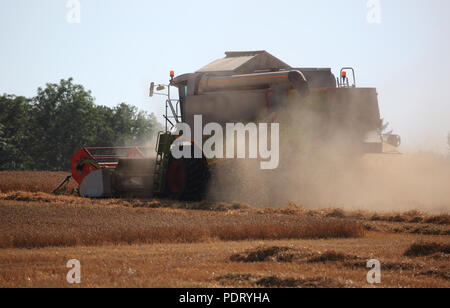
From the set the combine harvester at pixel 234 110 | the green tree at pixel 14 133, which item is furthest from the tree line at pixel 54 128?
the combine harvester at pixel 234 110

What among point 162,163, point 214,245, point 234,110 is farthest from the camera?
point 162,163

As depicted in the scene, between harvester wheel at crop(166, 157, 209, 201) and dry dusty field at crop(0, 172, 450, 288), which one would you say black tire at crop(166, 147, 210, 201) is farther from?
dry dusty field at crop(0, 172, 450, 288)

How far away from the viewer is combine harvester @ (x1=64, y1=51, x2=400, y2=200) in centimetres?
1698

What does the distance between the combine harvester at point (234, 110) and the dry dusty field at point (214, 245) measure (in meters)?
1.71

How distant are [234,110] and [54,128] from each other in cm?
4729

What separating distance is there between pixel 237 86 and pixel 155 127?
54276 mm

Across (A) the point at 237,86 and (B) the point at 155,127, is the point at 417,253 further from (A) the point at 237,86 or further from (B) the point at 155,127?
(B) the point at 155,127

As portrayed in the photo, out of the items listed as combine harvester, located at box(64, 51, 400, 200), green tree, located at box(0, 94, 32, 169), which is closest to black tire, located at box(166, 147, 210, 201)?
combine harvester, located at box(64, 51, 400, 200)

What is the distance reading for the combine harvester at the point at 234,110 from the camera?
17.0 m

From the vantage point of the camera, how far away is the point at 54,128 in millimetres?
62719

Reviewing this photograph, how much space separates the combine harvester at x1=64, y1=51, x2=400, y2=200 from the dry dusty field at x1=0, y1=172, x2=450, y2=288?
1705mm

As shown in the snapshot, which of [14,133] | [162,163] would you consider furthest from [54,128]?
[162,163]

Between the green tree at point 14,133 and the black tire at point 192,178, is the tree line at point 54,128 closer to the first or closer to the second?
the green tree at point 14,133

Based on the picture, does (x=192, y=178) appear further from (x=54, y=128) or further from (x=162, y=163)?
(x=54, y=128)
